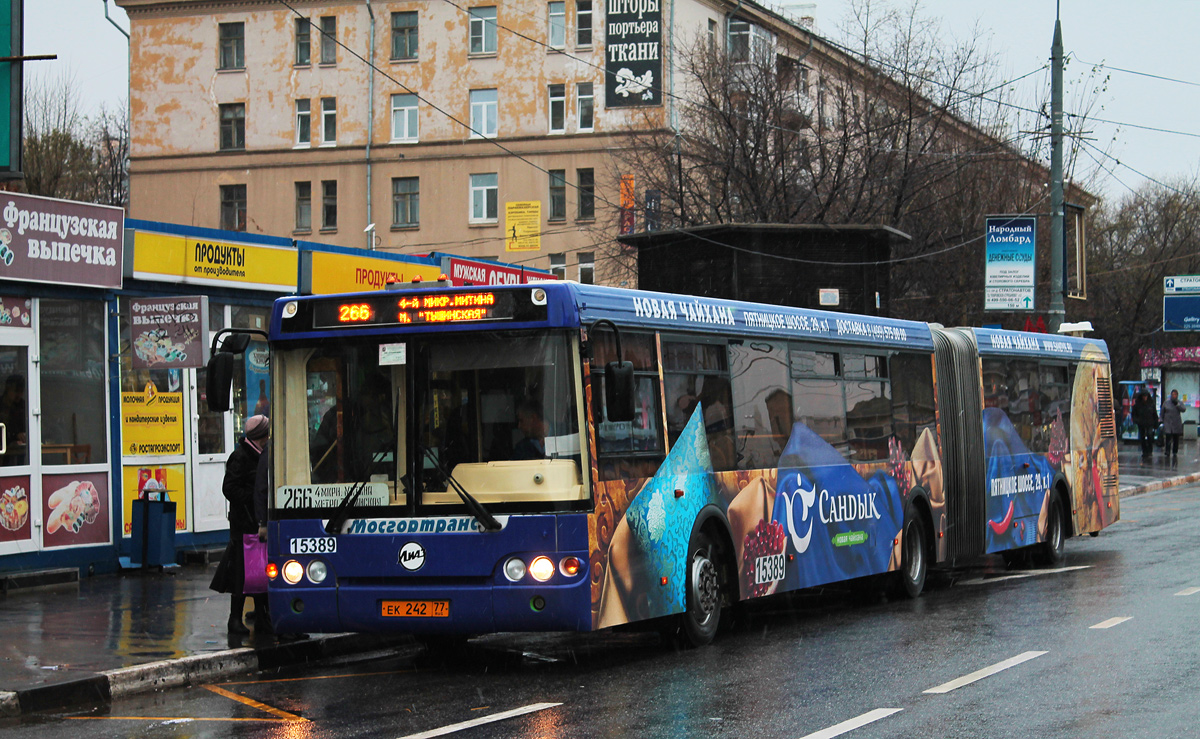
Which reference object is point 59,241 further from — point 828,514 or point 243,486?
point 828,514

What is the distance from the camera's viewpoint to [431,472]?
960 cm

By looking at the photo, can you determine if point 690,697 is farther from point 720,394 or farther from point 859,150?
point 859,150

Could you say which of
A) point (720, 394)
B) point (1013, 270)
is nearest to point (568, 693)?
point (720, 394)

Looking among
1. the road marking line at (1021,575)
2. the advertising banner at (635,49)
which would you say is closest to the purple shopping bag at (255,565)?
the road marking line at (1021,575)

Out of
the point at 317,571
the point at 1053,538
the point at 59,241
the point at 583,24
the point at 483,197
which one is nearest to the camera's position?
the point at 317,571

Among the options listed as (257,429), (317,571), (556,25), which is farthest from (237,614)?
(556,25)

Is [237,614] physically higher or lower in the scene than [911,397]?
lower

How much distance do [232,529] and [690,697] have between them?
15.8ft

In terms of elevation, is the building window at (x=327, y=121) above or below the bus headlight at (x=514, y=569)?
above

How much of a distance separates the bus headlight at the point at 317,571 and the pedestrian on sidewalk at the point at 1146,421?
119 feet

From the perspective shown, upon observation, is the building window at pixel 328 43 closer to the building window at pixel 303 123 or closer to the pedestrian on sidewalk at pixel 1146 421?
the building window at pixel 303 123

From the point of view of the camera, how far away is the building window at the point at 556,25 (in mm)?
56875

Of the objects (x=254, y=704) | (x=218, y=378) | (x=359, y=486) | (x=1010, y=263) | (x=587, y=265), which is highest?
(x=587, y=265)

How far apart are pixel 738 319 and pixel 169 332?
6440 millimetres
